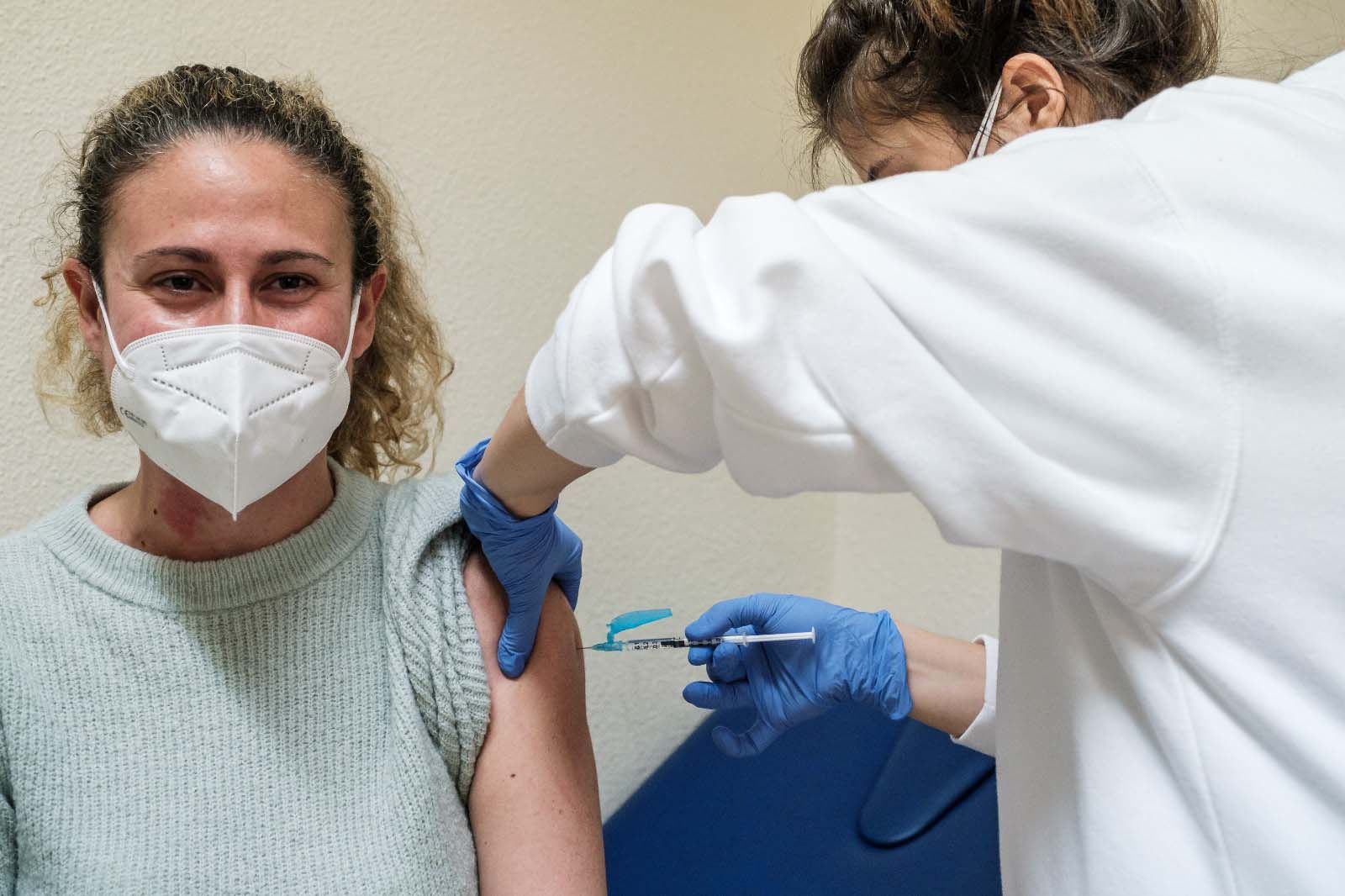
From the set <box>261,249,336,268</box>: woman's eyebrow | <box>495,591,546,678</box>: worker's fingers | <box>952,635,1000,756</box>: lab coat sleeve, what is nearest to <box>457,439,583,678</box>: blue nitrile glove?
<box>495,591,546,678</box>: worker's fingers

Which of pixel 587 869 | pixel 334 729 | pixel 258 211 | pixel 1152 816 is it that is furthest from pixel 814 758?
pixel 258 211

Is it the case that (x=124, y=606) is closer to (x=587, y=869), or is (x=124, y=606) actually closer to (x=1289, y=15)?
(x=587, y=869)

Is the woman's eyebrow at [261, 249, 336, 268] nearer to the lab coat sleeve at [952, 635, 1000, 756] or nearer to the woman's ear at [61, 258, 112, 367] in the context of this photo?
the woman's ear at [61, 258, 112, 367]

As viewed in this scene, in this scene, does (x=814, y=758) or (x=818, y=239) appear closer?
(x=818, y=239)

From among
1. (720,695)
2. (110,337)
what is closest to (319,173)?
(110,337)

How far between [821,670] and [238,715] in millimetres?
692

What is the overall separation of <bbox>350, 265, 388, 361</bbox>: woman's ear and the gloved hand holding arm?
55cm

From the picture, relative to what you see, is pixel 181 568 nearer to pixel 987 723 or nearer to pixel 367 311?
pixel 367 311

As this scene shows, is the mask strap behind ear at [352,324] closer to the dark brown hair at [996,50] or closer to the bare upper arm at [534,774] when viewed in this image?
the bare upper arm at [534,774]

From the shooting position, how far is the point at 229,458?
1.12 metres

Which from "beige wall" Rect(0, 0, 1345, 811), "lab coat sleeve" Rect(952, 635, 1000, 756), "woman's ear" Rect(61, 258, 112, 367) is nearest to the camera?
"woman's ear" Rect(61, 258, 112, 367)

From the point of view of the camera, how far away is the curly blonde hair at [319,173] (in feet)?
4.11

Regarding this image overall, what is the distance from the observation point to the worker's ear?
1.04 metres

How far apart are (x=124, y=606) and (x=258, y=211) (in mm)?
470
